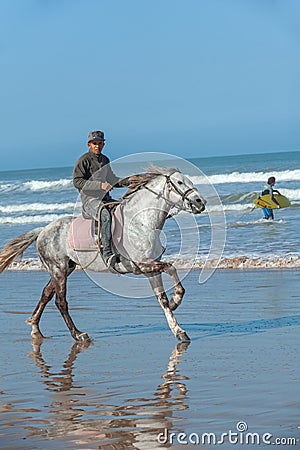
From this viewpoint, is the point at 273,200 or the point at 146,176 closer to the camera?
the point at 146,176

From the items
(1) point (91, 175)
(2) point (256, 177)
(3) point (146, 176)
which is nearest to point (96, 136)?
(1) point (91, 175)

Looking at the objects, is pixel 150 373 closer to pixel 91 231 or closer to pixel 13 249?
pixel 91 231

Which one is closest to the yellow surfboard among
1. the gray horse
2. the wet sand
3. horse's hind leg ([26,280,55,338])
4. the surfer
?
the surfer

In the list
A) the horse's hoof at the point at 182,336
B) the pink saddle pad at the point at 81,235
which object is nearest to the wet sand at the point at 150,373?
the horse's hoof at the point at 182,336

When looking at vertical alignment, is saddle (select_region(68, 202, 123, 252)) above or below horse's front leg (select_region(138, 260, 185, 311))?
above

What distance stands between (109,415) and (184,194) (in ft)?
11.8

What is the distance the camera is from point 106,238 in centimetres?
967

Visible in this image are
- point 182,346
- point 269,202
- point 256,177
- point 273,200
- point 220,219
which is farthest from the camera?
point 256,177

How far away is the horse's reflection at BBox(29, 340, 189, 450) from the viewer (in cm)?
562

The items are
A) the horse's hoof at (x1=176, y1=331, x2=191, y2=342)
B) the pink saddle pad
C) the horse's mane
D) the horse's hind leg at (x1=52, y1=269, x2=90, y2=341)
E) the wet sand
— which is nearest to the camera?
the wet sand

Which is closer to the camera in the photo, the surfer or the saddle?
the saddle

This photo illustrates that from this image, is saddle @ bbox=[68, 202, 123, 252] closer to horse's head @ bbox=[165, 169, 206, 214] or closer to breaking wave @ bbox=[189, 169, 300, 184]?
horse's head @ bbox=[165, 169, 206, 214]

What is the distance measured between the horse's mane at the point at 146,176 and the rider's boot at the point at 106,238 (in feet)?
1.10

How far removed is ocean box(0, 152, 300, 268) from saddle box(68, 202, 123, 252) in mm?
420
